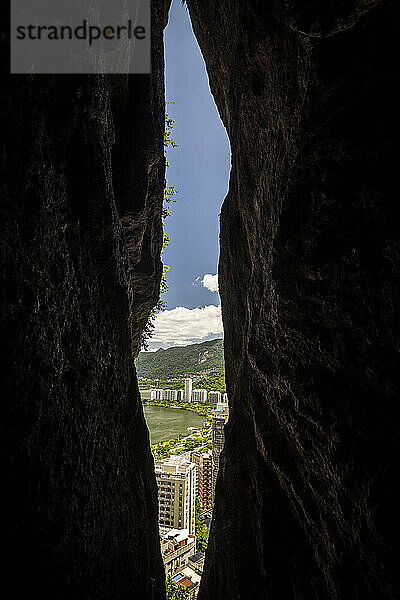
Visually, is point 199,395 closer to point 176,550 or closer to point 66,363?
point 176,550

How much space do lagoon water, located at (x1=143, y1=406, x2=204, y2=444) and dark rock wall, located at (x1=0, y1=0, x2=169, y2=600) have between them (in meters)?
59.0

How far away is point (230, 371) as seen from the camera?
10.8 meters

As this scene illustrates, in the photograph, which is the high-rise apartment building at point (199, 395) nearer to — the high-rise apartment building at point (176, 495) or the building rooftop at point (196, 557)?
the high-rise apartment building at point (176, 495)

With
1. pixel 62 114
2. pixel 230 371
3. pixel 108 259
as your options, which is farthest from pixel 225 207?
pixel 62 114

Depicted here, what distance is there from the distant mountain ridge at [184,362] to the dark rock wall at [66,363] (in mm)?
99383

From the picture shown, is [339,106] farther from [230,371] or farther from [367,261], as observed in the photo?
[230,371]

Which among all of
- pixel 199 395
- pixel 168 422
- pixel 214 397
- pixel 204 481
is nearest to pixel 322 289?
pixel 204 481

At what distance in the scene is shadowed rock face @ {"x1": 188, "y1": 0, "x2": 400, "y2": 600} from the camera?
3584mm

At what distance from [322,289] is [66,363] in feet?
10.3

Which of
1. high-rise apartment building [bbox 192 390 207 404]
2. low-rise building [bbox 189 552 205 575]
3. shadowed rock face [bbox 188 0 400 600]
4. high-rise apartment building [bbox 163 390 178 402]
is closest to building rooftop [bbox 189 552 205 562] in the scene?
low-rise building [bbox 189 552 205 575]

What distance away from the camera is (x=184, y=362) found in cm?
11981

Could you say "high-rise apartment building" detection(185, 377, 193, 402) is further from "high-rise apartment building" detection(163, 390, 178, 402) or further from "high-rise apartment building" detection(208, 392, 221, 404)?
"high-rise apartment building" detection(208, 392, 221, 404)

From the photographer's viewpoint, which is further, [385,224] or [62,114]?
[62,114]

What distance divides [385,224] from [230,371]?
25.5ft
